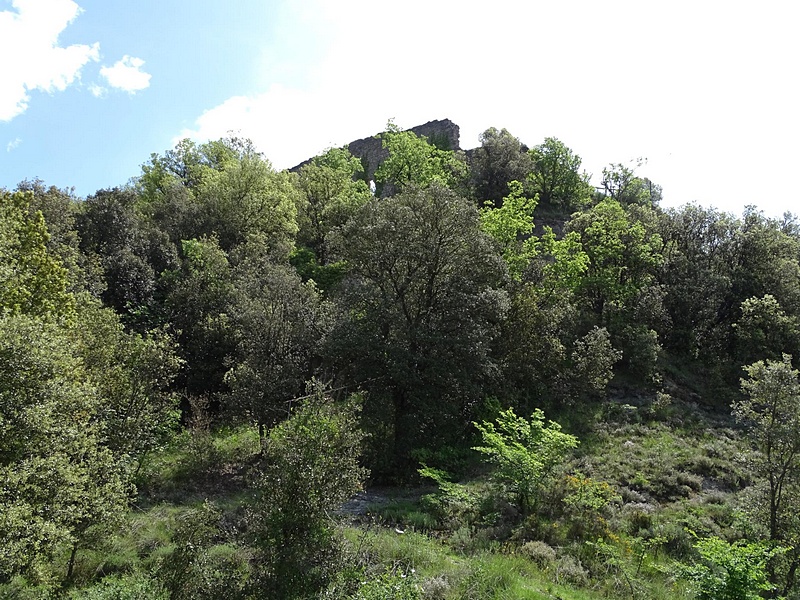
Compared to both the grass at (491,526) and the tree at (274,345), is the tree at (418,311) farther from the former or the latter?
the grass at (491,526)

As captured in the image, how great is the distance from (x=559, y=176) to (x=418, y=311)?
965 inches

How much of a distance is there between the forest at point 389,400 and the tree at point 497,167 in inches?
380

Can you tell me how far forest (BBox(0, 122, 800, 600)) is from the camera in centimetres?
800

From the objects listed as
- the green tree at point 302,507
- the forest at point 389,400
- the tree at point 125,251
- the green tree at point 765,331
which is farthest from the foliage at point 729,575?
the tree at point 125,251

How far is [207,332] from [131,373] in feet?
21.7

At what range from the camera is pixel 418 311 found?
1698 cm

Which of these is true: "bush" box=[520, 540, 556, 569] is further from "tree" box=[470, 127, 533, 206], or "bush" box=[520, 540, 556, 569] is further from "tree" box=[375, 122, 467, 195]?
"tree" box=[470, 127, 533, 206]

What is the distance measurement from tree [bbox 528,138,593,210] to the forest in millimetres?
10034

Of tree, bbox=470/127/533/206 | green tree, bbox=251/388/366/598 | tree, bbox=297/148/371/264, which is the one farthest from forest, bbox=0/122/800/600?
tree, bbox=470/127/533/206

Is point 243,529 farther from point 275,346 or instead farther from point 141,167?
point 141,167

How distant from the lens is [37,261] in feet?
42.0

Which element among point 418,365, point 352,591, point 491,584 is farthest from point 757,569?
point 418,365

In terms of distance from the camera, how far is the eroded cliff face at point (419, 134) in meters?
42.1

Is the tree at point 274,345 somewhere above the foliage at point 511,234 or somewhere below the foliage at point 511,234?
below
